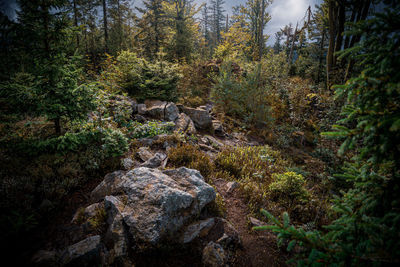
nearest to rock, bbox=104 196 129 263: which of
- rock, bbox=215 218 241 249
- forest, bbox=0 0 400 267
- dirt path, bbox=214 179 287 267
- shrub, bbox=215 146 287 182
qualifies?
forest, bbox=0 0 400 267

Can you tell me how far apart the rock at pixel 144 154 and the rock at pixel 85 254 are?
8.05 ft

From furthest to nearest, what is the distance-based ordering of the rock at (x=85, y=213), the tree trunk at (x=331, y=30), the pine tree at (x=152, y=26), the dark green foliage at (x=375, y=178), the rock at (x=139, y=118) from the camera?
the pine tree at (x=152, y=26) < the tree trunk at (x=331, y=30) < the rock at (x=139, y=118) < the rock at (x=85, y=213) < the dark green foliage at (x=375, y=178)

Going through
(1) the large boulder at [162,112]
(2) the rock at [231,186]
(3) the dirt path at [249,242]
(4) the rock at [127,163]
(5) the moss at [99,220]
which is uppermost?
(1) the large boulder at [162,112]

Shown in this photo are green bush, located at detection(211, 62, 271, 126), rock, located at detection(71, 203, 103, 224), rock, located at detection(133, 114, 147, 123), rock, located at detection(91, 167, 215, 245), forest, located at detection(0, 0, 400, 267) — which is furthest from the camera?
green bush, located at detection(211, 62, 271, 126)

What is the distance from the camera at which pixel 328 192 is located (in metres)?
4.98

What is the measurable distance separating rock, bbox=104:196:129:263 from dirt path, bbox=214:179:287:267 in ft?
6.52

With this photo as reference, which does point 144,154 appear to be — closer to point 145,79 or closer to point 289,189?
point 289,189

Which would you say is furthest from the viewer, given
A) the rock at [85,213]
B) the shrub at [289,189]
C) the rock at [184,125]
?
the rock at [184,125]

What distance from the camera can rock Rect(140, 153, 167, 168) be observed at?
14.9 feet

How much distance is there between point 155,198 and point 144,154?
2.17 metres

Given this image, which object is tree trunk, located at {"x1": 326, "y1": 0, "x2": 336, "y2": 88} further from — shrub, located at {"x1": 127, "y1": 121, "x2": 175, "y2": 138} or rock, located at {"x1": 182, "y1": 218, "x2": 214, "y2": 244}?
rock, located at {"x1": 182, "y1": 218, "x2": 214, "y2": 244}

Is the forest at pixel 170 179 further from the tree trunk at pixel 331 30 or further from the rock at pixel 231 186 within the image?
the tree trunk at pixel 331 30

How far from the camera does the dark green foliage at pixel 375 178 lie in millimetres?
1350

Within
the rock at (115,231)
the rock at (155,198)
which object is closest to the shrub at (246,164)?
the rock at (155,198)
